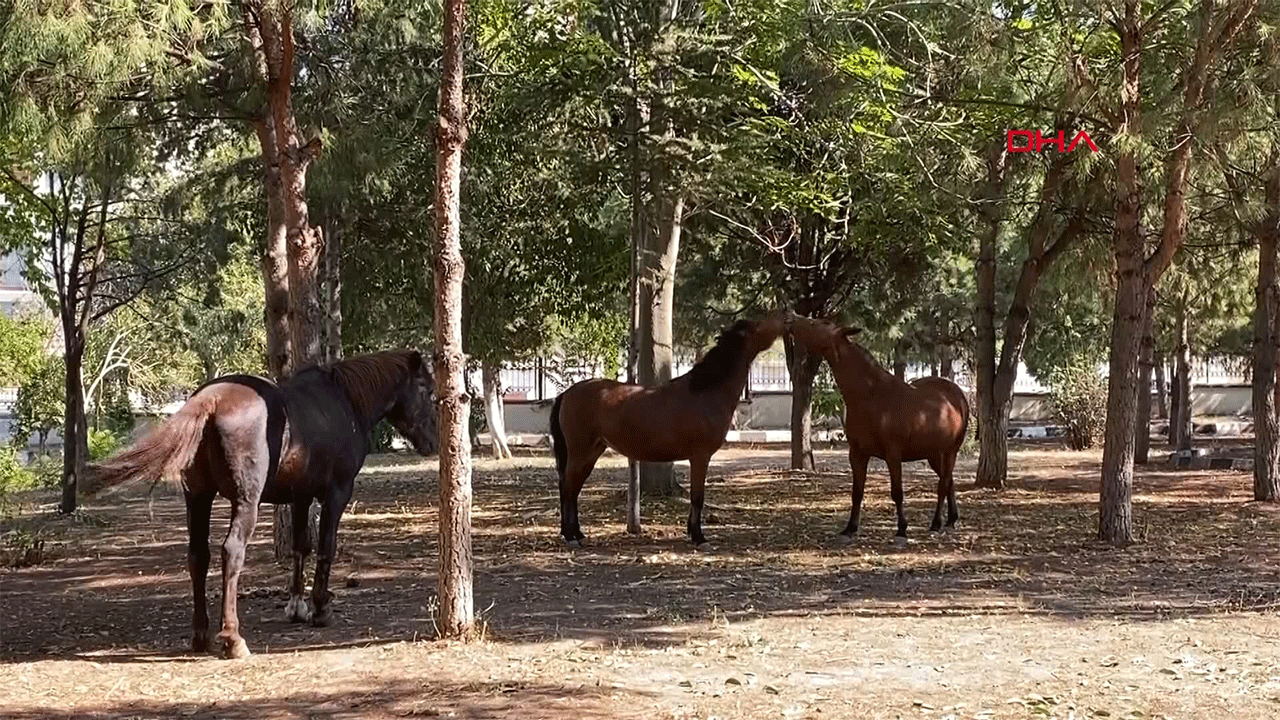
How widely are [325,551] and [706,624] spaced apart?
2.42 metres

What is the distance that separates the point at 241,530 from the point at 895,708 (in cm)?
369

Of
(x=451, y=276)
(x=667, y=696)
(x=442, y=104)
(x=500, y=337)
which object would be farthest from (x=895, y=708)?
(x=500, y=337)

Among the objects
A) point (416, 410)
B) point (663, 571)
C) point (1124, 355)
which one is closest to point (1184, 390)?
point (1124, 355)

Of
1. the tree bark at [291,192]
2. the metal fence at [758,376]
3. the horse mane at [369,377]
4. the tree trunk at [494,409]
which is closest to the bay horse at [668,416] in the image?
the tree bark at [291,192]

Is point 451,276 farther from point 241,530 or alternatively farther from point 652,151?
point 652,151

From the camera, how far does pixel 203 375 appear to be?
3559cm

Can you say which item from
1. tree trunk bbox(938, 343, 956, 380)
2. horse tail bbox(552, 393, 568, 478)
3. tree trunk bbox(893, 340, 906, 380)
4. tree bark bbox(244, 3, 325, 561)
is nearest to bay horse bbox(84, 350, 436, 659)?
tree bark bbox(244, 3, 325, 561)

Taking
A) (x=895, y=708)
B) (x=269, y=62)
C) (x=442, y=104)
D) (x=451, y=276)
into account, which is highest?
(x=269, y=62)

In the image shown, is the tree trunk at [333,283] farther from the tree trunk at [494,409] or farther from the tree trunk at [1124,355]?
the tree trunk at [1124,355]

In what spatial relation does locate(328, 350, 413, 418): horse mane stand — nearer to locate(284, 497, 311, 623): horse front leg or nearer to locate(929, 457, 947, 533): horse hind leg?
locate(284, 497, 311, 623): horse front leg

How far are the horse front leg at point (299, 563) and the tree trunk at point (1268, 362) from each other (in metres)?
11.9

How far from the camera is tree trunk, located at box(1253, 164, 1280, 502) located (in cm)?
1572

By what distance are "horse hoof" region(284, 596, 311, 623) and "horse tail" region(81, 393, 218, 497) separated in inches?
59.5

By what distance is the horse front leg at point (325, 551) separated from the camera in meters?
8.16
